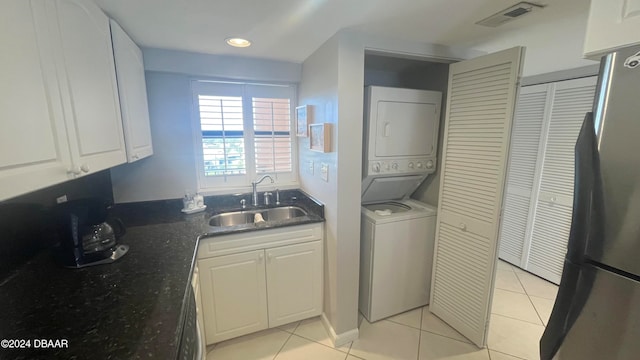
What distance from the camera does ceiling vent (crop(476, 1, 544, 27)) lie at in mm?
1303

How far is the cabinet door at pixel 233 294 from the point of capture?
1.75 metres

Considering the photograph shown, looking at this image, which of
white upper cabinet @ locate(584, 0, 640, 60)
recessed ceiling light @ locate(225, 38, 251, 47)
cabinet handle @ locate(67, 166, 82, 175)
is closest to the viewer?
white upper cabinet @ locate(584, 0, 640, 60)

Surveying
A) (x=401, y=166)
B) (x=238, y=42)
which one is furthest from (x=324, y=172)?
(x=238, y=42)

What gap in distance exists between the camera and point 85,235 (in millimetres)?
1274

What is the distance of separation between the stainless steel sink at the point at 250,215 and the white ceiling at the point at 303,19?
4.46ft

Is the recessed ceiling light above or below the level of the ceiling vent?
below

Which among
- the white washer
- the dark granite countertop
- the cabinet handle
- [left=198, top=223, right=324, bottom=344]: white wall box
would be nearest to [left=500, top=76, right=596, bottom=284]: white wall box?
the white washer

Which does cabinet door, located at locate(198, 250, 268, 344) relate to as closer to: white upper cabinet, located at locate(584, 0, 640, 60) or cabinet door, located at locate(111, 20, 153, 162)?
cabinet door, located at locate(111, 20, 153, 162)

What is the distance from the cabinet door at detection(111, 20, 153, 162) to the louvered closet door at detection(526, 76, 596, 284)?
3521 millimetres

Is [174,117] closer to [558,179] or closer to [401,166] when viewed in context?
[401,166]

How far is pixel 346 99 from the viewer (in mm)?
1667

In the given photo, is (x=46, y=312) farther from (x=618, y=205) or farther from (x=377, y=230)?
(x=618, y=205)

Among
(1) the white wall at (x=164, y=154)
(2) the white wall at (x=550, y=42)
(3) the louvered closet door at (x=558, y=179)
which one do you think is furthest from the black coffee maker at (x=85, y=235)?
(3) the louvered closet door at (x=558, y=179)

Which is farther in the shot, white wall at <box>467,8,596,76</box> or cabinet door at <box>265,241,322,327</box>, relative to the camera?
cabinet door at <box>265,241,322,327</box>
